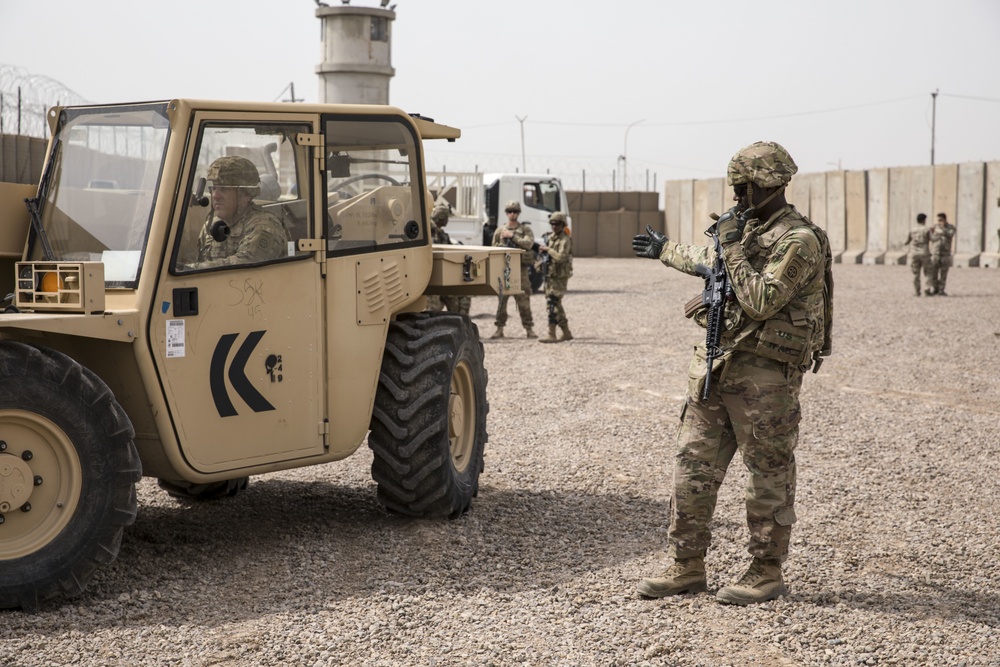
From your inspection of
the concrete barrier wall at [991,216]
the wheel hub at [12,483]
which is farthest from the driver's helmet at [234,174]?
the concrete barrier wall at [991,216]

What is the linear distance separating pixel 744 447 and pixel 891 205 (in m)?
33.8

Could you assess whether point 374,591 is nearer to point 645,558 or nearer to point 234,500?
point 645,558

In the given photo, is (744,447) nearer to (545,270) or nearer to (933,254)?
(545,270)

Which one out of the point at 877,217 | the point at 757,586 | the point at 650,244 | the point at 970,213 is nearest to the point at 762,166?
the point at 650,244

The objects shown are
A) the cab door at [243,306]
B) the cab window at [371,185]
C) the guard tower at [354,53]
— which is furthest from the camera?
the guard tower at [354,53]

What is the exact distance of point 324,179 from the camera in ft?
19.5

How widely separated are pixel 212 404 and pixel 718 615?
251 centimetres

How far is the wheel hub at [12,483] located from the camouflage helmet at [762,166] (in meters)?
3.21

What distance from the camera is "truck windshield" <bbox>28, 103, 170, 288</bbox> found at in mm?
5354

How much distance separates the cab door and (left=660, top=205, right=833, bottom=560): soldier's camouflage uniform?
1.89 m

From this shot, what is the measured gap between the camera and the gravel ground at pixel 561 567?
456cm

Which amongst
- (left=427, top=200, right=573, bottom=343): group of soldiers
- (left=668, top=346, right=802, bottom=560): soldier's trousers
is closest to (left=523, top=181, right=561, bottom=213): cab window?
(left=427, top=200, right=573, bottom=343): group of soldiers

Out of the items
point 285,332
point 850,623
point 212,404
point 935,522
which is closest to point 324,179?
point 285,332

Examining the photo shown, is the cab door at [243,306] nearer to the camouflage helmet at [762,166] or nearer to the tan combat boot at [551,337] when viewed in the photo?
the camouflage helmet at [762,166]
